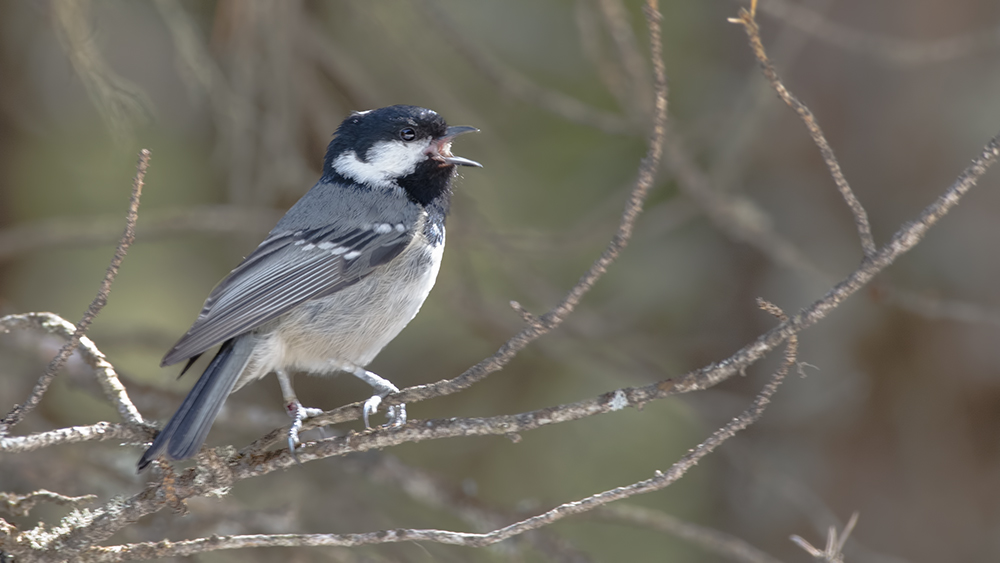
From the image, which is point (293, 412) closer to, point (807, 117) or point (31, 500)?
point (31, 500)

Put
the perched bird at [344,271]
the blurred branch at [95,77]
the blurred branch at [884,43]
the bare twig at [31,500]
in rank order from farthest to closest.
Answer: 1. the blurred branch at [884,43]
2. the blurred branch at [95,77]
3. the perched bird at [344,271]
4. the bare twig at [31,500]

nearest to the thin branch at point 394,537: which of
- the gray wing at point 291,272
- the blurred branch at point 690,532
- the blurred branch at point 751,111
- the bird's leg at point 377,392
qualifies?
the bird's leg at point 377,392

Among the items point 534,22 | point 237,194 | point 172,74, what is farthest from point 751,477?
point 172,74

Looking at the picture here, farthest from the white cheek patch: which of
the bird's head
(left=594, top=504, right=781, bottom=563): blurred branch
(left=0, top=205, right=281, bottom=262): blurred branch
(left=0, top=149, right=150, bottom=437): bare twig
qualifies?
(left=0, top=149, right=150, bottom=437): bare twig

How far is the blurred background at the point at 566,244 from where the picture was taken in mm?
3748

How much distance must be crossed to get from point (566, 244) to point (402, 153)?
0.96 m

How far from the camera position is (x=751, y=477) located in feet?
13.1

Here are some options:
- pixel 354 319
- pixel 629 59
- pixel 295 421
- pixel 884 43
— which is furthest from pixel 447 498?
pixel 884 43

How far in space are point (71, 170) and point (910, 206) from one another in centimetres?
511

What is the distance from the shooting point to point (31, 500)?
223cm

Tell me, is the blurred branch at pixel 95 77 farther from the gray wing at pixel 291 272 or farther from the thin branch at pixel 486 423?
the thin branch at pixel 486 423

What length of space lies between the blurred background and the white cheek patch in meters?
0.52

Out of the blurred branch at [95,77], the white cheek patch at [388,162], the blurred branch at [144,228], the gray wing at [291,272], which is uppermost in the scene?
the blurred branch at [95,77]

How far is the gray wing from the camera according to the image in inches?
115
